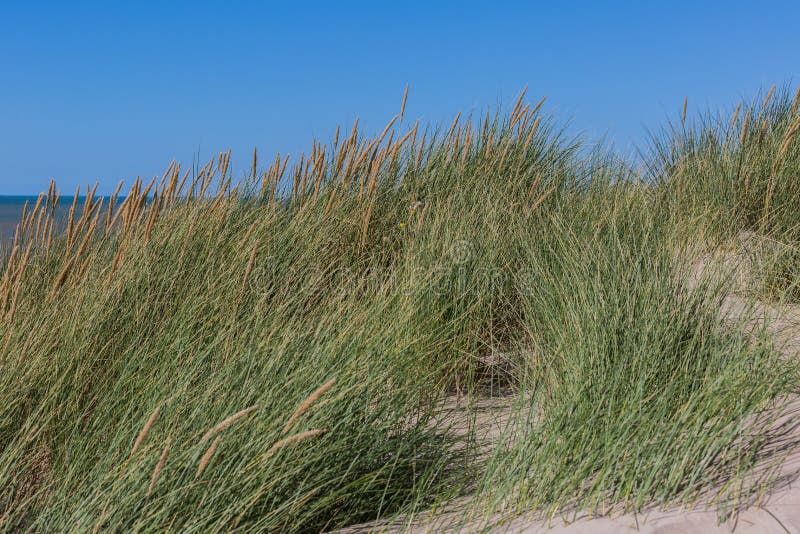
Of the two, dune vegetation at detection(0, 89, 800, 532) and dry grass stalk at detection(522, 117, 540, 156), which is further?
dry grass stalk at detection(522, 117, 540, 156)

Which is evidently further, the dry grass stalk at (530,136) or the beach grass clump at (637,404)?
the dry grass stalk at (530,136)

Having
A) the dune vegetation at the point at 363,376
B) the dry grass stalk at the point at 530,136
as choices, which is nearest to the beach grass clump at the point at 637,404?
the dune vegetation at the point at 363,376

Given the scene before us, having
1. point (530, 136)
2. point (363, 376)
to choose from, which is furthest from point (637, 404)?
point (530, 136)

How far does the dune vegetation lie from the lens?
1585 millimetres

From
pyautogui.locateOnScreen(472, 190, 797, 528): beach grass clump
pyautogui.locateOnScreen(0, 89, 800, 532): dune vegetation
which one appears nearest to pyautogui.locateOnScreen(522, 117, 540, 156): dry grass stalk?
pyautogui.locateOnScreen(0, 89, 800, 532): dune vegetation

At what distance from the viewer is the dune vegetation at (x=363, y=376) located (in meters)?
1.58

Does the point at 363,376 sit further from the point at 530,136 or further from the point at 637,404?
the point at 530,136

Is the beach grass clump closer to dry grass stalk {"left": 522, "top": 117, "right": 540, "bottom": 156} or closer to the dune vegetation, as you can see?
the dune vegetation

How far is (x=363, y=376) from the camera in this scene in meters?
1.90

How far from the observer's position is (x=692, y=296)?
2.37 m

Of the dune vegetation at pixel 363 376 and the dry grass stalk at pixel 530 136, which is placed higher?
the dry grass stalk at pixel 530 136

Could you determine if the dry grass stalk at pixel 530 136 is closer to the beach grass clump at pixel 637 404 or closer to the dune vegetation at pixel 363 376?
the dune vegetation at pixel 363 376

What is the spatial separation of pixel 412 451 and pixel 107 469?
2.56 feet

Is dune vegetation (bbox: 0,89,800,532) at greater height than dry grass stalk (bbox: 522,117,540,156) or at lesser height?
lesser
